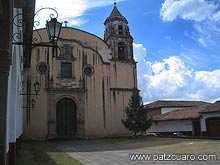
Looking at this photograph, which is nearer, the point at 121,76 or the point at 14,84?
the point at 14,84

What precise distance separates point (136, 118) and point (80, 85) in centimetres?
606

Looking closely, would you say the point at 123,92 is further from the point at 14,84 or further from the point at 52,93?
the point at 14,84

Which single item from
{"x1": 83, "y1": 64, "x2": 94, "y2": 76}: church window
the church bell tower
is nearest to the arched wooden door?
{"x1": 83, "y1": 64, "x2": 94, "y2": 76}: church window

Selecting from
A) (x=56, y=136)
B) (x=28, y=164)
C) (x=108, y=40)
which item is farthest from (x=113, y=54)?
(x=28, y=164)

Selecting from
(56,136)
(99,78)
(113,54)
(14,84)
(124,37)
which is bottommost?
(56,136)

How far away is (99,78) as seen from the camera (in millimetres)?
28828

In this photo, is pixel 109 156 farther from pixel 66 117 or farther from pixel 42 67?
pixel 42 67

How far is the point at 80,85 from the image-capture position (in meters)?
28.0

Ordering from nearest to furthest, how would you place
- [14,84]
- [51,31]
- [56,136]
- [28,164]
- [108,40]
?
[51,31] < [14,84] < [28,164] < [56,136] < [108,40]

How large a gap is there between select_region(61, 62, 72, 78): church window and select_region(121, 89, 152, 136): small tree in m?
6.39

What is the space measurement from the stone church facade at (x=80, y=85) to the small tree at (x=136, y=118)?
1.81 meters

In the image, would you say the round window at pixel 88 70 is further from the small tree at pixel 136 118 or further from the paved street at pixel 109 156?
the paved street at pixel 109 156

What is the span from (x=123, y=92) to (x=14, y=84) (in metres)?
20.8

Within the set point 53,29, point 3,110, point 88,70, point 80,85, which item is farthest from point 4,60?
point 88,70
